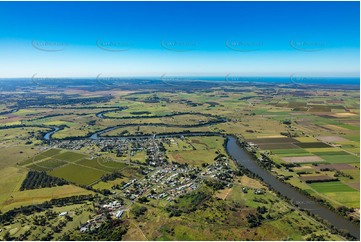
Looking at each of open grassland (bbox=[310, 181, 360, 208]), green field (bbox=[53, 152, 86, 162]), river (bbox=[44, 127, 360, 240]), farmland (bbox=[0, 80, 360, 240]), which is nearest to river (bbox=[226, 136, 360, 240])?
river (bbox=[44, 127, 360, 240])

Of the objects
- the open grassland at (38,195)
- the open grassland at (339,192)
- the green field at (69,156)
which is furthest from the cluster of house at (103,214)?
the open grassland at (339,192)

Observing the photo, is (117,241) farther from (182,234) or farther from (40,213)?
(40,213)

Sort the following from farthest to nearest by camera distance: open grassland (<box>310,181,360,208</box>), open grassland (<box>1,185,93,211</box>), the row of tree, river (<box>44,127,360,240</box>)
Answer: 1. the row of tree
2. open grassland (<box>1,185,93,211</box>)
3. open grassland (<box>310,181,360,208</box>)
4. river (<box>44,127,360,240</box>)

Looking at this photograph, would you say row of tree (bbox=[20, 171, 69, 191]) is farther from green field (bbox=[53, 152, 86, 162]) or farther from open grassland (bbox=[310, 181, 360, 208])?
open grassland (bbox=[310, 181, 360, 208])

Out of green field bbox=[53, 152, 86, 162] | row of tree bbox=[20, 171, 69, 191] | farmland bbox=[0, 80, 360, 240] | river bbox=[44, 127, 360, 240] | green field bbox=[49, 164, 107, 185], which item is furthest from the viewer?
green field bbox=[53, 152, 86, 162]

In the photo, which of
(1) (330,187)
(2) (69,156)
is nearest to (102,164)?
(2) (69,156)

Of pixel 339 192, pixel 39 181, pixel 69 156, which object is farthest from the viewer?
pixel 69 156

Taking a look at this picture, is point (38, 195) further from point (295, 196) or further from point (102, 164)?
point (295, 196)

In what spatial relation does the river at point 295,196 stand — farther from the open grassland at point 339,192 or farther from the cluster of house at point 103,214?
the cluster of house at point 103,214

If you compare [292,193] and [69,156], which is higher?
[292,193]
